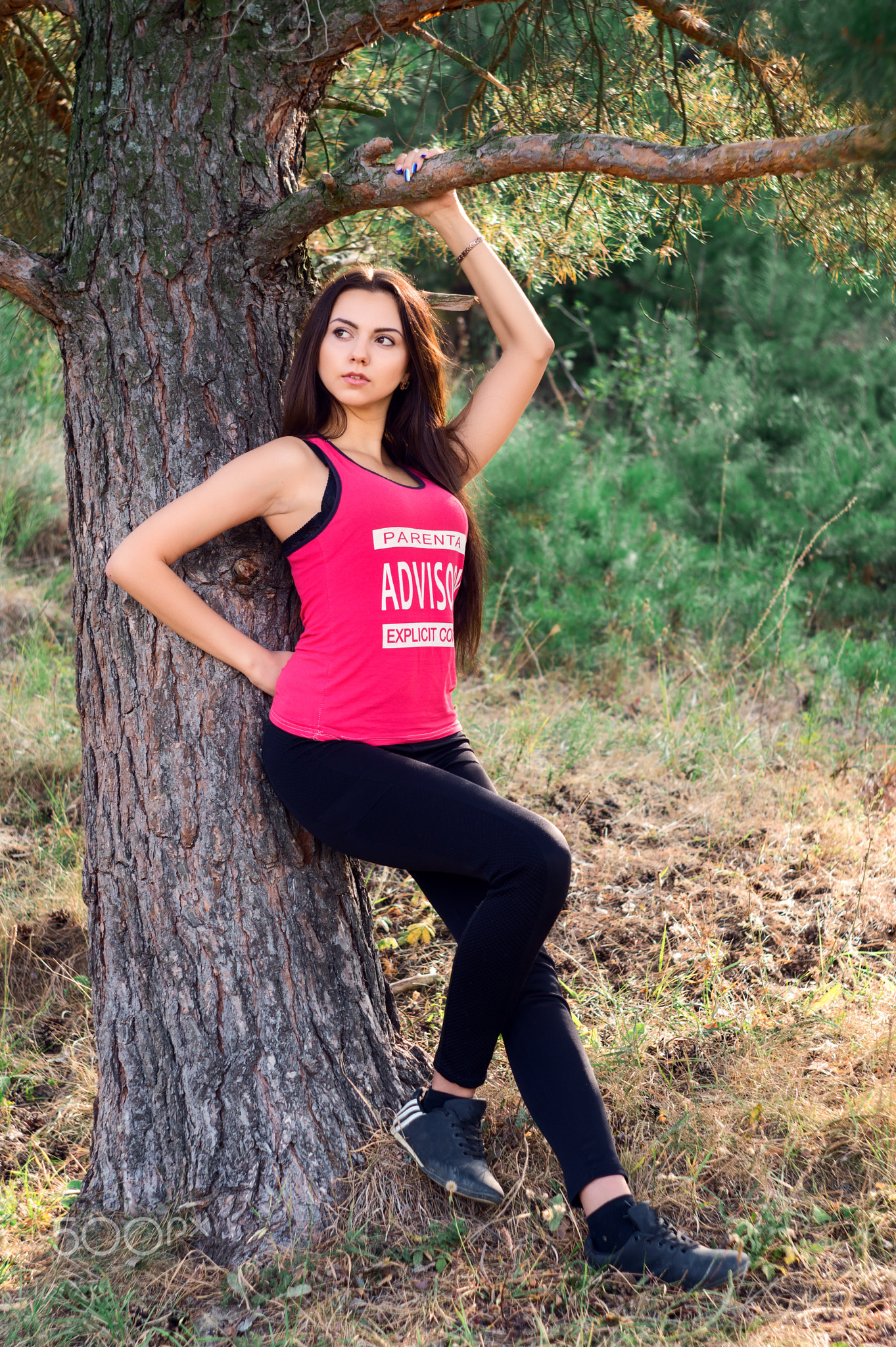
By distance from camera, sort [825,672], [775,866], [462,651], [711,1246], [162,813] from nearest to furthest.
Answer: [711,1246] → [162,813] → [462,651] → [775,866] → [825,672]

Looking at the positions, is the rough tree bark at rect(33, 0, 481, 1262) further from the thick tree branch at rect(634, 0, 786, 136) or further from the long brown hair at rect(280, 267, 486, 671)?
the thick tree branch at rect(634, 0, 786, 136)

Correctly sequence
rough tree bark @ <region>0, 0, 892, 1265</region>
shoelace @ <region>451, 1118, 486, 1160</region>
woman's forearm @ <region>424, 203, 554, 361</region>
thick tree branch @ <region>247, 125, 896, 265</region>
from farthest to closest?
woman's forearm @ <region>424, 203, 554, 361</region>
rough tree bark @ <region>0, 0, 892, 1265</region>
shoelace @ <region>451, 1118, 486, 1160</region>
thick tree branch @ <region>247, 125, 896, 265</region>

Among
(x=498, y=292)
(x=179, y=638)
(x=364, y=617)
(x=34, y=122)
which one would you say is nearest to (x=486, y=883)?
(x=364, y=617)

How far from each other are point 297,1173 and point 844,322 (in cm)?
749

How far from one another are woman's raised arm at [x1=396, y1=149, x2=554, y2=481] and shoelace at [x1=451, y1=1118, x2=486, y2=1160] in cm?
139

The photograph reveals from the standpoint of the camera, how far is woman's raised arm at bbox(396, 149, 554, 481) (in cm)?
232

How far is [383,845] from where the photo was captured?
6.66ft

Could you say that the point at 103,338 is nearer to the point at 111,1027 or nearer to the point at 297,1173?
the point at 111,1027

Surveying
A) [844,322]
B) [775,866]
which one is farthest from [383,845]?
[844,322]

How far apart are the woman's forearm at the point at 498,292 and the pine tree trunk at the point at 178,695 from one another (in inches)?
16.9

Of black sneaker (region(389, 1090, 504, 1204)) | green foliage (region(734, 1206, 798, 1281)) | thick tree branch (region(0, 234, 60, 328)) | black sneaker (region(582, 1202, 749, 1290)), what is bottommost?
green foliage (region(734, 1206, 798, 1281))

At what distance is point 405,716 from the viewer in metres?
2.11

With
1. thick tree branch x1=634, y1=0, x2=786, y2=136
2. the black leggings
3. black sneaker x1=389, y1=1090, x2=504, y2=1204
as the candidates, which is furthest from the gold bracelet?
black sneaker x1=389, y1=1090, x2=504, y2=1204

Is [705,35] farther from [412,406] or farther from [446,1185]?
[446,1185]
